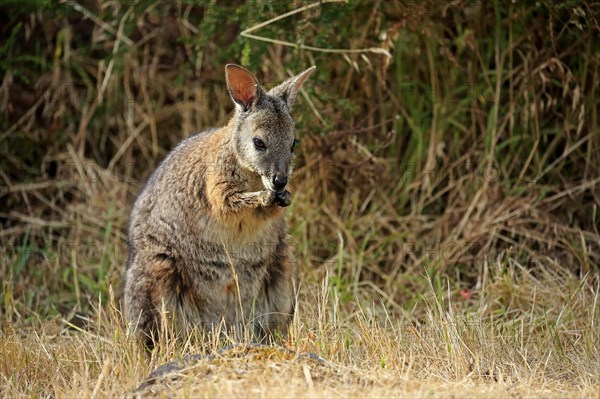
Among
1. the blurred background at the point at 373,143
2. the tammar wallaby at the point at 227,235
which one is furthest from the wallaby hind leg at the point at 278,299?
the blurred background at the point at 373,143

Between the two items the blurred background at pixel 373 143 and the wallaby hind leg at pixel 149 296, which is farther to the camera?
the blurred background at pixel 373 143

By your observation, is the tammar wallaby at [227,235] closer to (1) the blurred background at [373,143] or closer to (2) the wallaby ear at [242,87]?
(2) the wallaby ear at [242,87]

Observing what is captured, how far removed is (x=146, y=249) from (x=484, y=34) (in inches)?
127

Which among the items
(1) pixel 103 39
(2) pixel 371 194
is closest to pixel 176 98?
(1) pixel 103 39

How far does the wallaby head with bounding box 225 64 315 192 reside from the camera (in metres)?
4.73

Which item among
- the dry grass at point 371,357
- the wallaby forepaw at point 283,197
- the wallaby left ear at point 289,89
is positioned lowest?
the dry grass at point 371,357

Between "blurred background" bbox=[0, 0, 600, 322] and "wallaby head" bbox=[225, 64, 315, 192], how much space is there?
1.18m

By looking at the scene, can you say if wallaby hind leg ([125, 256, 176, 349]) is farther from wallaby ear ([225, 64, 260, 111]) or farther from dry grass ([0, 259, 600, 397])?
wallaby ear ([225, 64, 260, 111])

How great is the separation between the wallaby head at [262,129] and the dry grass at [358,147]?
0.94 meters

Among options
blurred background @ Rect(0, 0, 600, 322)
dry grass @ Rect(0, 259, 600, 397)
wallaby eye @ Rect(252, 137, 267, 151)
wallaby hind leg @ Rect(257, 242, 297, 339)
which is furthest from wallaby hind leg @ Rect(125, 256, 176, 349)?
blurred background @ Rect(0, 0, 600, 322)

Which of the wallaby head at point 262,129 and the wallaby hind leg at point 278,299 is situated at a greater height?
the wallaby head at point 262,129

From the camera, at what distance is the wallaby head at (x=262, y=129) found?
4.73 metres

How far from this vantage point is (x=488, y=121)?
673cm

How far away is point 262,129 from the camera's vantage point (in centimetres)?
480
